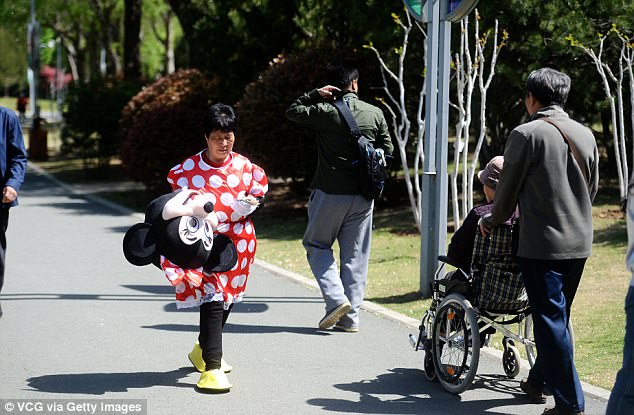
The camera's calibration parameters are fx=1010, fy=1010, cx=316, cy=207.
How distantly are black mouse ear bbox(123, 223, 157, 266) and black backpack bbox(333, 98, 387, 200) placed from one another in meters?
2.13

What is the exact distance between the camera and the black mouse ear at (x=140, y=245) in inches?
223

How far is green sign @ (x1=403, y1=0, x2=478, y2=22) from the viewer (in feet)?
26.0

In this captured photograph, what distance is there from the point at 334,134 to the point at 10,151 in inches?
94.1

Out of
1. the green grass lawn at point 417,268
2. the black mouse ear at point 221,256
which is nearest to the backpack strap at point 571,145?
the green grass lawn at point 417,268

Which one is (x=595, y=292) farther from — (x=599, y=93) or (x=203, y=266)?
(x=599, y=93)

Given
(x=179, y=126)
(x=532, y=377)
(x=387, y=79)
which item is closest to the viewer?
(x=532, y=377)

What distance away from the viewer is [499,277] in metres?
5.50

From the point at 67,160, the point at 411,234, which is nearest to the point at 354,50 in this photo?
the point at 411,234

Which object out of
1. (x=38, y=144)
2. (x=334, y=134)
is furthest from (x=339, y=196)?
(x=38, y=144)

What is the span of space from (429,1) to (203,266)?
3.62m

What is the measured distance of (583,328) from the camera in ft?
24.6

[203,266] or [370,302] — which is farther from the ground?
[203,266]

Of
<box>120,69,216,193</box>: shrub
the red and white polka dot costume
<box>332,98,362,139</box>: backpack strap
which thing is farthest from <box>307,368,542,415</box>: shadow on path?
<box>120,69,216,193</box>: shrub

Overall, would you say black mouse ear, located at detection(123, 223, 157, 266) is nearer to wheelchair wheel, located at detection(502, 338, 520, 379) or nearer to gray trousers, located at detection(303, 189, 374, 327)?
gray trousers, located at detection(303, 189, 374, 327)
